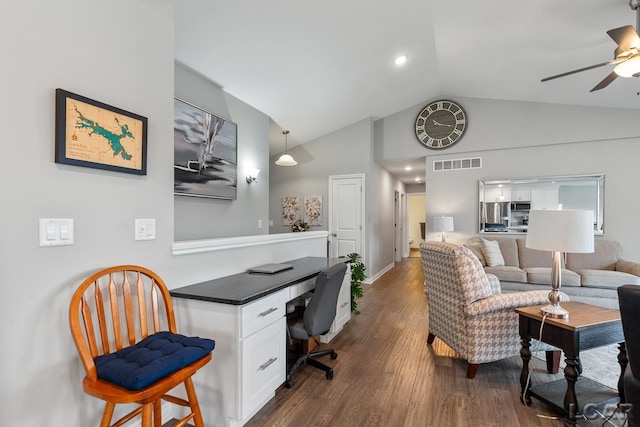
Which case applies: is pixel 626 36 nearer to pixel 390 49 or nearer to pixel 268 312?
pixel 390 49

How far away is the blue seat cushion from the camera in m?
1.19


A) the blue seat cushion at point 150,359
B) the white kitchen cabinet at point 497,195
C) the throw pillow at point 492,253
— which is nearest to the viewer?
the blue seat cushion at point 150,359

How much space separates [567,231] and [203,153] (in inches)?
132

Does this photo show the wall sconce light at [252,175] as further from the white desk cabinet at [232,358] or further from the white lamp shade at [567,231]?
the white lamp shade at [567,231]

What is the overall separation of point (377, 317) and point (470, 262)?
1.83 meters

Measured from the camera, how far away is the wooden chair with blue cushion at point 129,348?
120cm

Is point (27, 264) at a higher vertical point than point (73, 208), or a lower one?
lower

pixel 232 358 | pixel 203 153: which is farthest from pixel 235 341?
pixel 203 153

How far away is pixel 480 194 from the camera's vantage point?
5.26 m

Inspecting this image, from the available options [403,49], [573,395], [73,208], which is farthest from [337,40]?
[573,395]

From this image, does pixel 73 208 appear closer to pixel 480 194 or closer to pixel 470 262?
pixel 470 262

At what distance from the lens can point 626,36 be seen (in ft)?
7.55

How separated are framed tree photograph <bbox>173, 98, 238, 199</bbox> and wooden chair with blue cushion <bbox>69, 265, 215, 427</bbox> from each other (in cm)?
166

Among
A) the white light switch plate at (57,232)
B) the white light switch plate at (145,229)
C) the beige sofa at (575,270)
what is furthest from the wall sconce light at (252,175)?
the beige sofa at (575,270)
